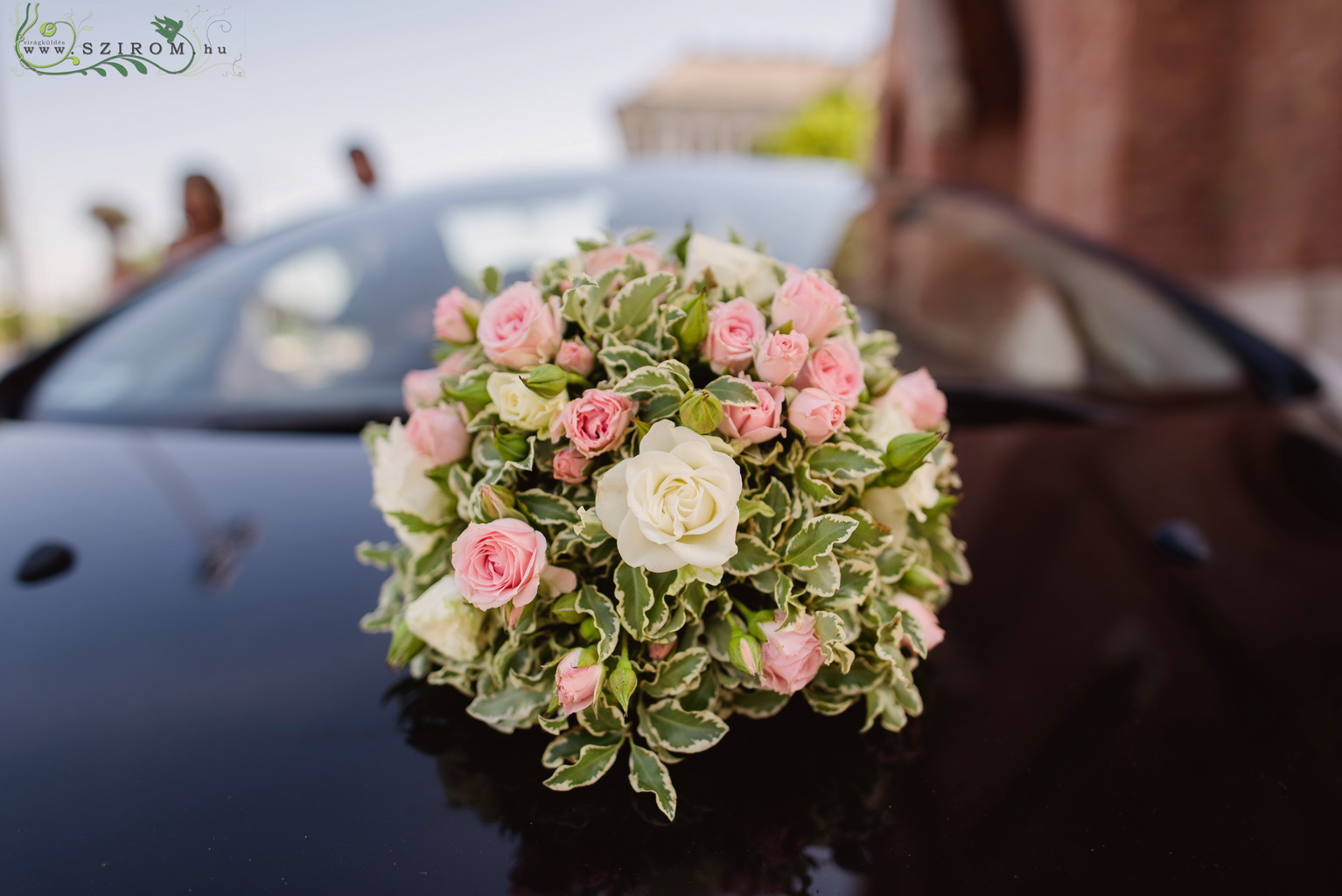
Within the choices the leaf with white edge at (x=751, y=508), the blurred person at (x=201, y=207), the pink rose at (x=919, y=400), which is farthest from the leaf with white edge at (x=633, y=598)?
the blurred person at (x=201, y=207)

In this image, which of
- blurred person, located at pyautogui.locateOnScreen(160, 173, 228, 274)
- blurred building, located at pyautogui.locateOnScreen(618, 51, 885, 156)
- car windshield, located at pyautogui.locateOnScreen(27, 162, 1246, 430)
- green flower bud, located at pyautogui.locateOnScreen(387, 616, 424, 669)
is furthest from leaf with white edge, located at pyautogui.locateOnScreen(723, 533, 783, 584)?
blurred building, located at pyautogui.locateOnScreen(618, 51, 885, 156)

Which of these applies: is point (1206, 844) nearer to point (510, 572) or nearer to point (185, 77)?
point (510, 572)

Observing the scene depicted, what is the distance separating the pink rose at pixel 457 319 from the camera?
3.07 feet

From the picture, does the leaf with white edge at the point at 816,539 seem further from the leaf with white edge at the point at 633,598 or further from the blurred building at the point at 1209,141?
the blurred building at the point at 1209,141

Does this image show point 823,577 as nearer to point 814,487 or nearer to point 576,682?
point 814,487

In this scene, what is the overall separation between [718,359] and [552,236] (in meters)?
1.27

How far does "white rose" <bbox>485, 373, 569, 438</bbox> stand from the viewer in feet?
2.47

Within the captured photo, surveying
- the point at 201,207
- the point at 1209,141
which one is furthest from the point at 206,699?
the point at 1209,141

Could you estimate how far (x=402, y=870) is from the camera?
2.14ft

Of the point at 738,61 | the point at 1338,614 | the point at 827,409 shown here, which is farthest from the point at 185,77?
the point at 738,61

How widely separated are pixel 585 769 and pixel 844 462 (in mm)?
366
